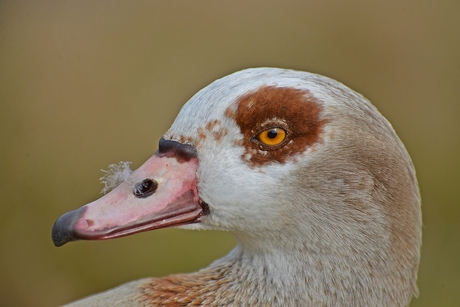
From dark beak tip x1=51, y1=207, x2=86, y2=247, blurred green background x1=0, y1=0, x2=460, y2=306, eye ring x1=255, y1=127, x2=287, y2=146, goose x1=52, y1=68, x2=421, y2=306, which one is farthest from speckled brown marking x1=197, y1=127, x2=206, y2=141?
blurred green background x1=0, y1=0, x2=460, y2=306

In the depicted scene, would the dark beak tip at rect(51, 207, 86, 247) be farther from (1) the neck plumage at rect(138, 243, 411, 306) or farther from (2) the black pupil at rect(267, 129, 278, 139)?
(2) the black pupil at rect(267, 129, 278, 139)

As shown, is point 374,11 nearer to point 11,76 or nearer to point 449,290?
point 449,290

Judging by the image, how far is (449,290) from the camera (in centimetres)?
415

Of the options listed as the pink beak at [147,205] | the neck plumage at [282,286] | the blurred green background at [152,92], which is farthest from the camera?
the blurred green background at [152,92]

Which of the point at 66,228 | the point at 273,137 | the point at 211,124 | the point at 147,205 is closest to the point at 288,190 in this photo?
the point at 273,137

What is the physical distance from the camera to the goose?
1.66 metres

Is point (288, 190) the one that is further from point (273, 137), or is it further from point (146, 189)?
point (146, 189)

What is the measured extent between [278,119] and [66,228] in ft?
2.10

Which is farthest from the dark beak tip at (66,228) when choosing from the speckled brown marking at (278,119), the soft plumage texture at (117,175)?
the speckled brown marking at (278,119)

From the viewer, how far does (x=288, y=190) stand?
1.67 m

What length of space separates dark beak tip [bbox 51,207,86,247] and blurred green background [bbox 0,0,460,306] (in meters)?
2.56

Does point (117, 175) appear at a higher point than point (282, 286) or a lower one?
higher

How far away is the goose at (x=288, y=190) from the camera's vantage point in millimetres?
1661

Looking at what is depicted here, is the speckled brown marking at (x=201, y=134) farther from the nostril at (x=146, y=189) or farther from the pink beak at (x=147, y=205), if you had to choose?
the nostril at (x=146, y=189)
